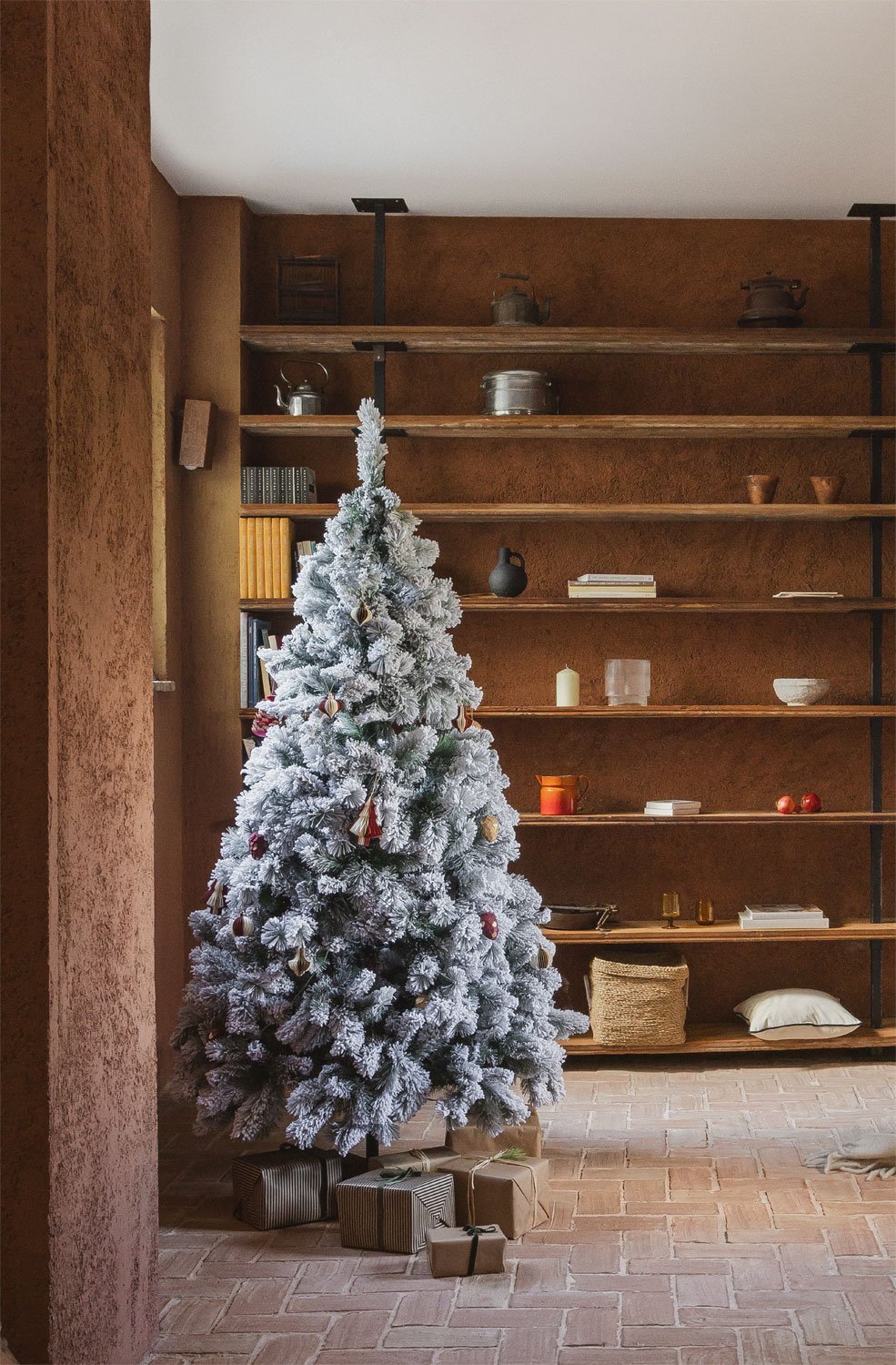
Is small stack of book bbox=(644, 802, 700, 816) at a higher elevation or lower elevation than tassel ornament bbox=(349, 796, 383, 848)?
lower

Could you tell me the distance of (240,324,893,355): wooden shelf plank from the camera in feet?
16.7

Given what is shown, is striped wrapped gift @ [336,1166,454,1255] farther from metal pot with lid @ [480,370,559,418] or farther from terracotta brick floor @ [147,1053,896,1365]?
metal pot with lid @ [480,370,559,418]

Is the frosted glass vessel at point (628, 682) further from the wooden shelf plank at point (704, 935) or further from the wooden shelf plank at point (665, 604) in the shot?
the wooden shelf plank at point (704, 935)

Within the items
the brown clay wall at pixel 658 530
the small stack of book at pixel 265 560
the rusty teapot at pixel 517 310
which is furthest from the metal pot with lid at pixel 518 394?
the small stack of book at pixel 265 560

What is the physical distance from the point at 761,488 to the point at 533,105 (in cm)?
161

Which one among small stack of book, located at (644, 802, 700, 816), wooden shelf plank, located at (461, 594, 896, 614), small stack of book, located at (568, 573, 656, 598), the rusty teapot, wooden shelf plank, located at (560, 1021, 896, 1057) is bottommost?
wooden shelf plank, located at (560, 1021, 896, 1057)

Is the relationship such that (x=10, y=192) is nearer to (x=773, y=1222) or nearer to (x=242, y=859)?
(x=242, y=859)

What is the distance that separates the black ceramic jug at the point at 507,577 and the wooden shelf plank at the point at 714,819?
2.71ft

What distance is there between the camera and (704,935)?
16.6ft

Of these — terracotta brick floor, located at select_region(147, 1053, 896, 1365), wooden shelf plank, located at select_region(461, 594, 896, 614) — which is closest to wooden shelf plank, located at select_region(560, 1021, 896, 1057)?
terracotta brick floor, located at select_region(147, 1053, 896, 1365)

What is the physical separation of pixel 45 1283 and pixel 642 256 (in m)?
4.40

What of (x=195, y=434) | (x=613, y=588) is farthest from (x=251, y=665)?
(x=613, y=588)

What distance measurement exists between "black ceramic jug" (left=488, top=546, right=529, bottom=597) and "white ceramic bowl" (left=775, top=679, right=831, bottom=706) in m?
1.04

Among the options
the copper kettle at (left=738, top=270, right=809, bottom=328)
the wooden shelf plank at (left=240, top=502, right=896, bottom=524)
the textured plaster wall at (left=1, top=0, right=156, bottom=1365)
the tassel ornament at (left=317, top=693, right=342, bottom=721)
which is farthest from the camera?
the copper kettle at (left=738, top=270, right=809, bottom=328)
